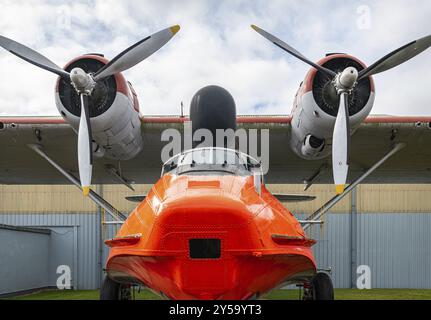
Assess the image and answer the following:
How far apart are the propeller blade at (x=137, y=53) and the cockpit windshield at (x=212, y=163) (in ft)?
5.99

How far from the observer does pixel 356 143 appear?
8.09m

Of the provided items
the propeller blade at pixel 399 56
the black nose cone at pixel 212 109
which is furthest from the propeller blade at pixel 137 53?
the propeller blade at pixel 399 56

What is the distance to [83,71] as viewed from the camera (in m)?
6.05

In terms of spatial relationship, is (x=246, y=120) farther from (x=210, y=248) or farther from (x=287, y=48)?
(x=210, y=248)

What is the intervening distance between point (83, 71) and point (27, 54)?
1.23 meters

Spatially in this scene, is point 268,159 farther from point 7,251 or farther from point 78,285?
point 78,285

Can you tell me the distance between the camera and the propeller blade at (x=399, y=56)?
20.5 feet

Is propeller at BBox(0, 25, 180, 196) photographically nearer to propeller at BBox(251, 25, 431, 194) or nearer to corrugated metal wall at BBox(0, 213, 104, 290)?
propeller at BBox(251, 25, 431, 194)

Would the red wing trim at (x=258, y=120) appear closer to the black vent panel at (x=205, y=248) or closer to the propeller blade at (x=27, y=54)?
the propeller blade at (x=27, y=54)

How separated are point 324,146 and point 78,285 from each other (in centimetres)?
1519

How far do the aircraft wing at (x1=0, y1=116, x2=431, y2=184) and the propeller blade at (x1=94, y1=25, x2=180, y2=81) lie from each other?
4.64 feet

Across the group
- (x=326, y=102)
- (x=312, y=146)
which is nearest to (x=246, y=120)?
(x=312, y=146)

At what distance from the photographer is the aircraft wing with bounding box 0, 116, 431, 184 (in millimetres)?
7543
